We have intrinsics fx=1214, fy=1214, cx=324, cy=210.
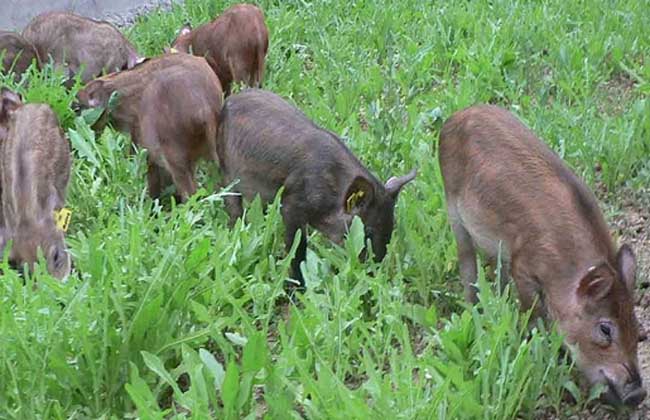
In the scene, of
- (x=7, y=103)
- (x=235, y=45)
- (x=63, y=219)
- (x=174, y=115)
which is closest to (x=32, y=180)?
(x=63, y=219)

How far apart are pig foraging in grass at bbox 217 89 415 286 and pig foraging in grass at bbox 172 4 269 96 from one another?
7.29 ft

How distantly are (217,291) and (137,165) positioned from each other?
214 centimetres

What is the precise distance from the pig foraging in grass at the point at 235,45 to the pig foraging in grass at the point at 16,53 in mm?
1171

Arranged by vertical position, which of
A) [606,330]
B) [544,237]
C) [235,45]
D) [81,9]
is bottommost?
[81,9]

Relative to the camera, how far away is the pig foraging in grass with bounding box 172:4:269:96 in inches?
375

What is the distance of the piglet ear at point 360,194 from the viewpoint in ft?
21.3

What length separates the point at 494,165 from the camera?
5.80m

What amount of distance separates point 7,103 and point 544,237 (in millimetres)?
4064

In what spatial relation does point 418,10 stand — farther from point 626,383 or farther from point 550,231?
point 626,383

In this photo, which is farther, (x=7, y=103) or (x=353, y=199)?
(x=7, y=103)

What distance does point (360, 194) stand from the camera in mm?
6520

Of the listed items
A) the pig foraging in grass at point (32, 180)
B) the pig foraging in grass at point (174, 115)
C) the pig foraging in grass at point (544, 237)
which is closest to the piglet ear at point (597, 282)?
the pig foraging in grass at point (544, 237)

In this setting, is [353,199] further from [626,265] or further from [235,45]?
[235,45]

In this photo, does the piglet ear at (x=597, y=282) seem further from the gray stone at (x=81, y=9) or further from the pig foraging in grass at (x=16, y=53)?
the gray stone at (x=81, y=9)
